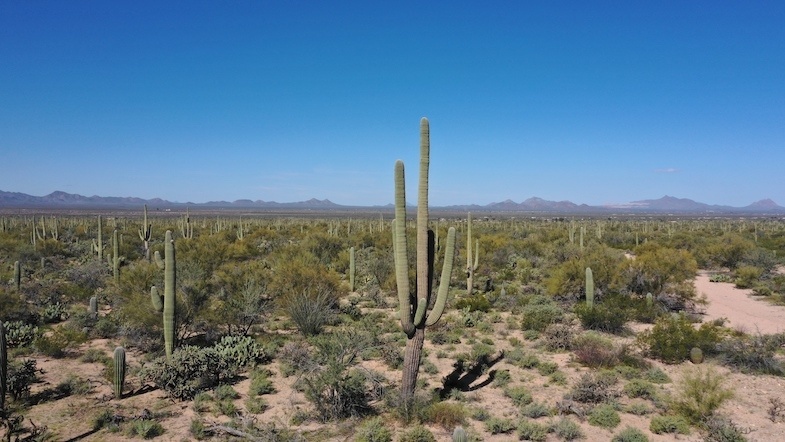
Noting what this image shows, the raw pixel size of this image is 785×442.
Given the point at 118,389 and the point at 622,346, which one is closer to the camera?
the point at 118,389

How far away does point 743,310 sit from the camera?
51.8ft

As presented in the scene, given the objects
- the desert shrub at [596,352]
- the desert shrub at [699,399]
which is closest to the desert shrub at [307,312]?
the desert shrub at [596,352]

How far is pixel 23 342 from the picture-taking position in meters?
11.1

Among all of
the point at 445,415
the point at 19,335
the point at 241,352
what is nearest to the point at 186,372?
the point at 241,352

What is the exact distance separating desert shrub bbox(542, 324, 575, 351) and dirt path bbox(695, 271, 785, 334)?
→ 4.57 m

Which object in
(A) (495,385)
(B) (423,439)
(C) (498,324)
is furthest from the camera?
(C) (498,324)

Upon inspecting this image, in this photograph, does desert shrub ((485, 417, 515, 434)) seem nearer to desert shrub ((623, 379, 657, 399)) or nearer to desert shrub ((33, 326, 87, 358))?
desert shrub ((623, 379, 657, 399))

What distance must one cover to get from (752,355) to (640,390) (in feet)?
10.8

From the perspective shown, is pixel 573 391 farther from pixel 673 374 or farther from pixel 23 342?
pixel 23 342

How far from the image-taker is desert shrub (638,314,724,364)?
402 inches

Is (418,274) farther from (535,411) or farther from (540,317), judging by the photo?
(540,317)

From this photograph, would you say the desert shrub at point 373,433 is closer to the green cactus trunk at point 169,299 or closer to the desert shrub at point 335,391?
the desert shrub at point 335,391

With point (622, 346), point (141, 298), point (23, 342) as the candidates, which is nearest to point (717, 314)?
point (622, 346)

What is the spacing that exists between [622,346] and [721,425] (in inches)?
141
